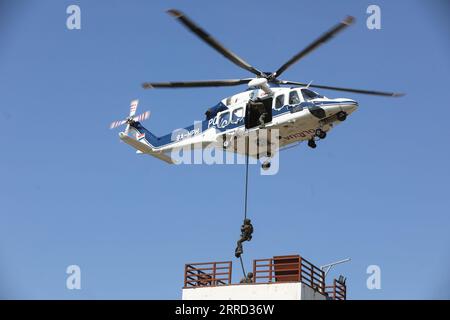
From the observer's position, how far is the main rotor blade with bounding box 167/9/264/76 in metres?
32.4

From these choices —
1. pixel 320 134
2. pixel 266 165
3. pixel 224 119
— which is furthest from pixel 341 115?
pixel 224 119

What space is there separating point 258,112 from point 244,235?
6.50 metres

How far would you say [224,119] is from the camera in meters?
39.9

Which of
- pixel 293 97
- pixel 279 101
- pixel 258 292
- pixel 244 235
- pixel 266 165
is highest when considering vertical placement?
pixel 293 97

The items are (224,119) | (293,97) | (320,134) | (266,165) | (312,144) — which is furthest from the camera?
(224,119)

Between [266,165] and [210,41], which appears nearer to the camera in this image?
[210,41]

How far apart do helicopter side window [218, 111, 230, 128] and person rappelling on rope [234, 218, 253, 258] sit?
20.6 feet

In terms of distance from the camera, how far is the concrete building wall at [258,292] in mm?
32031

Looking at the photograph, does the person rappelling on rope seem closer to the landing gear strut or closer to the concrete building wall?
the concrete building wall

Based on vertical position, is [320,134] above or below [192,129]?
below

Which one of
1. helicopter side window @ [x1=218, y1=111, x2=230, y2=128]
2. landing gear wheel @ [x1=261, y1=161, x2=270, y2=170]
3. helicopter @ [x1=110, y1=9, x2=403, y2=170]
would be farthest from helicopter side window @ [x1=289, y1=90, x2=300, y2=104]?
helicopter side window @ [x1=218, y1=111, x2=230, y2=128]

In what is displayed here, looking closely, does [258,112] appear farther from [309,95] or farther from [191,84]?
[191,84]

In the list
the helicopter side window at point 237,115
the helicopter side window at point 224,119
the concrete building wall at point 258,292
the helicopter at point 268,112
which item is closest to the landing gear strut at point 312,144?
the helicopter at point 268,112

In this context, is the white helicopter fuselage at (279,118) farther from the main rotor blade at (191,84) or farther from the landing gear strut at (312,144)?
the main rotor blade at (191,84)
